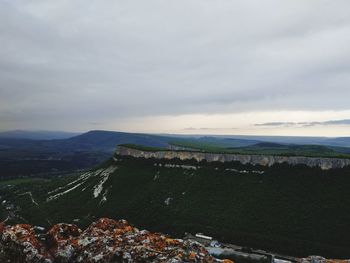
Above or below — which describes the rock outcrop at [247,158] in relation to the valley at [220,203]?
above

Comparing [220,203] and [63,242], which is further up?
[63,242]

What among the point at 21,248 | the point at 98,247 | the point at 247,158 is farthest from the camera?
the point at 247,158

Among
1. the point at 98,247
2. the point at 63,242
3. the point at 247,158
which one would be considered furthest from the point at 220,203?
the point at 98,247

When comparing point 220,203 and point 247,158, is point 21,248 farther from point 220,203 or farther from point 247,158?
point 247,158

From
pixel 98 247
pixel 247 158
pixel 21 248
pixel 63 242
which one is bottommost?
pixel 21 248

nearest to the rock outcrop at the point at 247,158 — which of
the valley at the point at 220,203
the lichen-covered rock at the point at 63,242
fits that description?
the valley at the point at 220,203

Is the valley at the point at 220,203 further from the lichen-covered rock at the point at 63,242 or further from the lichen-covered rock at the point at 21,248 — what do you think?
the lichen-covered rock at the point at 21,248

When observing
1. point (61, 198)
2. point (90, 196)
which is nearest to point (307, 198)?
point (90, 196)
